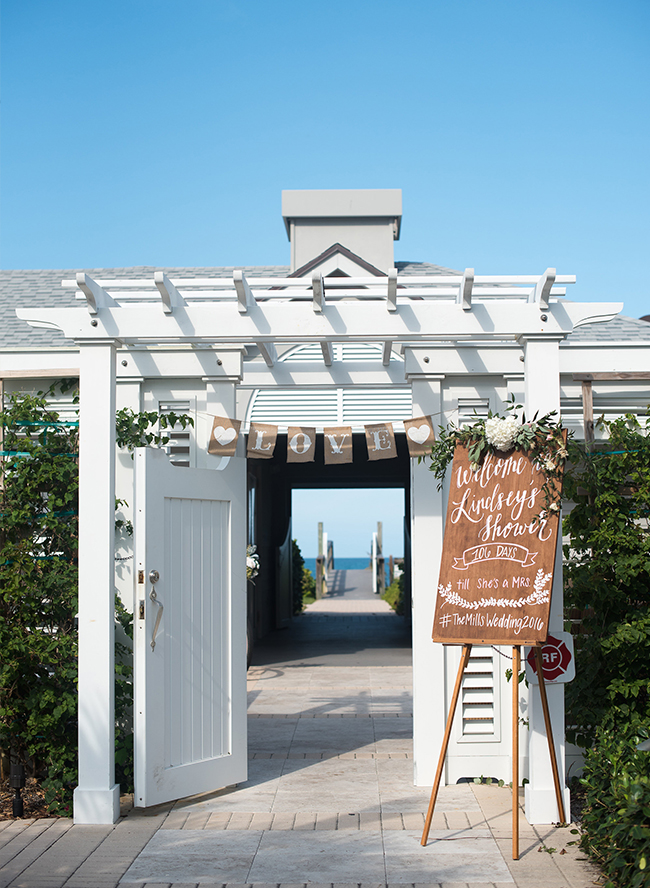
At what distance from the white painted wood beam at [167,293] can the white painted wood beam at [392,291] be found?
1.15 m

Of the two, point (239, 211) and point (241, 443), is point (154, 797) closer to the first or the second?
point (241, 443)

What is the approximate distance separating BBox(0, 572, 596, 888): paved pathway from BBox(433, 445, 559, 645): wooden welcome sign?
98 centimetres

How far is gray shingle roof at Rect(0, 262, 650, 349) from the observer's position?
8.71m

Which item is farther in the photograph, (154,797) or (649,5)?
(649,5)

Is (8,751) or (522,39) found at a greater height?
(522,39)

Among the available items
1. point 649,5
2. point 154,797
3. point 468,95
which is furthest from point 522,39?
point 154,797

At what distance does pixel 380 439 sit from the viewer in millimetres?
4836

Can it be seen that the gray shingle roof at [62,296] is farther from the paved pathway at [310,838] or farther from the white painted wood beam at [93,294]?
the paved pathway at [310,838]

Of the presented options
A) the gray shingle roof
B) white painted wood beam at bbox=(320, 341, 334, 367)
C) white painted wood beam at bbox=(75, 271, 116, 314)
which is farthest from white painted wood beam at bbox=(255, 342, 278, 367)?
the gray shingle roof

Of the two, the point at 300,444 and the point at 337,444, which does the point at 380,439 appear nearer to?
the point at 337,444

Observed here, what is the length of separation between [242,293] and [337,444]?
1182mm

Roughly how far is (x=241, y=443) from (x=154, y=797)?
211cm

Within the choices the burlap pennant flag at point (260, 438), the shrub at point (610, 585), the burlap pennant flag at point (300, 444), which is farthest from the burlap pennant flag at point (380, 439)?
the shrub at point (610, 585)

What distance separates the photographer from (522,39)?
301 inches
